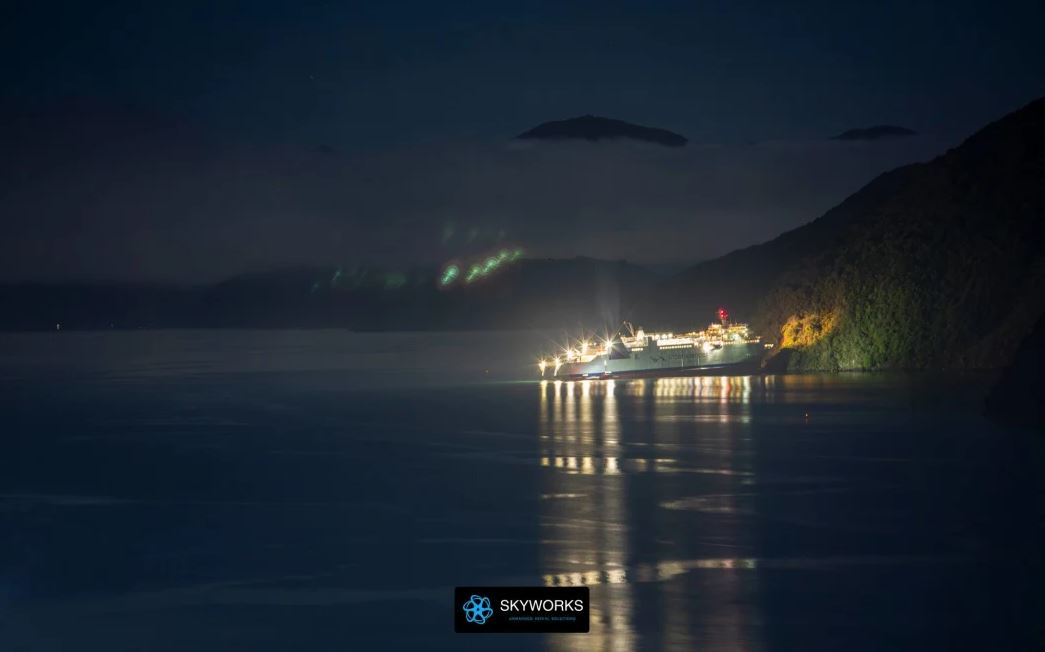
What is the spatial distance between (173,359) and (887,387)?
109m

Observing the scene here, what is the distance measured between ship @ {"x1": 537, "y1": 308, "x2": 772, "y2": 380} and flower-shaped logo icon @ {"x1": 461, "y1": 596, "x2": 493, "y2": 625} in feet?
268

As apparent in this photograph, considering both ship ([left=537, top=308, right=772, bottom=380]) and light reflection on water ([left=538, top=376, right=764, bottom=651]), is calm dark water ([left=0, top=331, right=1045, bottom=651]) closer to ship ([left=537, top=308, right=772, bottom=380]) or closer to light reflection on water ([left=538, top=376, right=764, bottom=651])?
light reflection on water ([left=538, top=376, right=764, bottom=651])

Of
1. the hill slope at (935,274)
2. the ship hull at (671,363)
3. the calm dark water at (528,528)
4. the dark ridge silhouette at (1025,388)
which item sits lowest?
the calm dark water at (528,528)

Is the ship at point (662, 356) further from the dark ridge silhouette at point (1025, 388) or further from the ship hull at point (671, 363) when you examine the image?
the dark ridge silhouette at point (1025, 388)

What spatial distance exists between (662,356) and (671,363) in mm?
1426

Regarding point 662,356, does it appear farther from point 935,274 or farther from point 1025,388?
point 1025,388

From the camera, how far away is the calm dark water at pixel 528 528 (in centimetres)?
1931

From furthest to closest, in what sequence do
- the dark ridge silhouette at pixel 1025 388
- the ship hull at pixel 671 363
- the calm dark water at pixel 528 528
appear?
the ship hull at pixel 671 363 → the dark ridge silhouette at pixel 1025 388 → the calm dark water at pixel 528 528

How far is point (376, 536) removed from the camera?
27.9 m

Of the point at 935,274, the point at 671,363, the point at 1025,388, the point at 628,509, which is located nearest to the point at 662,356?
the point at 671,363

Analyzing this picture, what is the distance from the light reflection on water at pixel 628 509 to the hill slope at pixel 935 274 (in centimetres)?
2852

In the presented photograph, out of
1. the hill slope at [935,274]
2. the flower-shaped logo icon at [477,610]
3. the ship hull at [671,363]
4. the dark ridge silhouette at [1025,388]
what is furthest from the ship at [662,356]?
the flower-shaped logo icon at [477,610]

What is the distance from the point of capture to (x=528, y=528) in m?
28.4

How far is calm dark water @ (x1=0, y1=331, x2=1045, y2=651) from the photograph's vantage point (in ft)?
63.4
